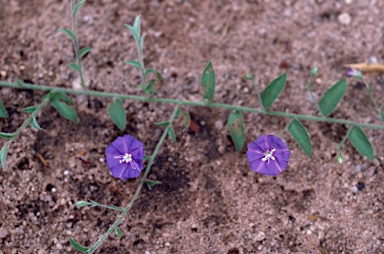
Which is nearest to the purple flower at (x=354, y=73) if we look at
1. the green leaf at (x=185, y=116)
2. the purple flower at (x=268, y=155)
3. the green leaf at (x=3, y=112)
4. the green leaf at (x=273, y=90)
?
the green leaf at (x=273, y=90)

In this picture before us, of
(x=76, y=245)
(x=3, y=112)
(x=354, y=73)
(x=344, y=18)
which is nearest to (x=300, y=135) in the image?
(x=354, y=73)

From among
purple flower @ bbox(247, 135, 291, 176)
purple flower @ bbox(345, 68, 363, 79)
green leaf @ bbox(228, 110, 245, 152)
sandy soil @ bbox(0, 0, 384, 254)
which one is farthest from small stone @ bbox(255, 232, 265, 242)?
purple flower @ bbox(345, 68, 363, 79)

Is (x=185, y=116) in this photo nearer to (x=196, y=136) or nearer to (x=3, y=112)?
(x=196, y=136)

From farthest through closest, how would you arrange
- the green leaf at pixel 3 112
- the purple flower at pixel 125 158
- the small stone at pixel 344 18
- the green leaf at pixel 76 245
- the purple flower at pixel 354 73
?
the small stone at pixel 344 18, the purple flower at pixel 354 73, the green leaf at pixel 3 112, the purple flower at pixel 125 158, the green leaf at pixel 76 245

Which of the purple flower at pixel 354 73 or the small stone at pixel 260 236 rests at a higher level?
the purple flower at pixel 354 73

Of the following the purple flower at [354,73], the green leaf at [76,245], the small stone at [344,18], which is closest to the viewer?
the green leaf at [76,245]

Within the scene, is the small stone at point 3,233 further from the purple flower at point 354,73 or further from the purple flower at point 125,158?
the purple flower at point 354,73

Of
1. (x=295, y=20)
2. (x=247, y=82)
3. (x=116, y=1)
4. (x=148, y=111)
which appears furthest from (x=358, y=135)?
(x=116, y=1)
